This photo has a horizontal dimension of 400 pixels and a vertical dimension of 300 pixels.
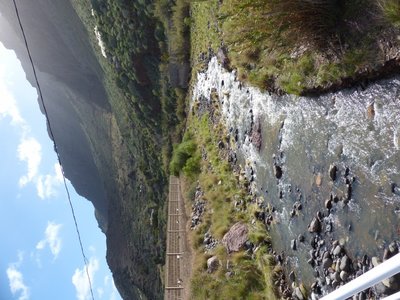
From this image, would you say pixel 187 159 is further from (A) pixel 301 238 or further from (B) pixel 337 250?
(B) pixel 337 250

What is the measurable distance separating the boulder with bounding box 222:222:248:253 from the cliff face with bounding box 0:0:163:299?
8.26 meters

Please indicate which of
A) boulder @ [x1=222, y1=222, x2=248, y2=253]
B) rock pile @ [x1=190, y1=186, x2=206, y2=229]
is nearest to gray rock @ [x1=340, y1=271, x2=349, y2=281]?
boulder @ [x1=222, y1=222, x2=248, y2=253]

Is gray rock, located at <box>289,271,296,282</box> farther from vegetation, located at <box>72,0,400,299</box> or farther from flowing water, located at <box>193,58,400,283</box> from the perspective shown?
vegetation, located at <box>72,0,400,299</box>

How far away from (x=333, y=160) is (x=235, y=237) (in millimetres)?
2802

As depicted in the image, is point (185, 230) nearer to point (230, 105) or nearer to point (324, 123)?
point (230, 105)

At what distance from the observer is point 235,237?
23.9 feet

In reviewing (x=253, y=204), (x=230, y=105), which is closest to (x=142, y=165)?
(x=230, y=105)

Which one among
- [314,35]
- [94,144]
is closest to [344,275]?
[314,35]

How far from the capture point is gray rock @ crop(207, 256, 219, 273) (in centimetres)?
771

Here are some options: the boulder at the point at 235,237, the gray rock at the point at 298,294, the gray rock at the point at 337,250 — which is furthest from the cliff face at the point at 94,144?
the gray rock at the point at 337,250

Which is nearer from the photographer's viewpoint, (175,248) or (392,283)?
(392,283)

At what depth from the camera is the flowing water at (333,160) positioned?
4.21m

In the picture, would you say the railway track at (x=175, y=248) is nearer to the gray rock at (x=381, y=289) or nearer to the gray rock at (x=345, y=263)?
the gray rock at (x=345, y=263)

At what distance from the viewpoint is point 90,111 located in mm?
32375
